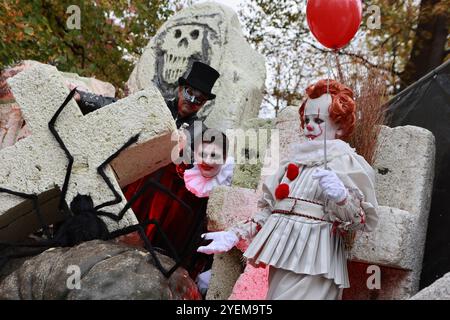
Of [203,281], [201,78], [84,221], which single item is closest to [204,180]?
[203,281]

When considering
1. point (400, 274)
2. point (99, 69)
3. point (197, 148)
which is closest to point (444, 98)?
point (400, 274)

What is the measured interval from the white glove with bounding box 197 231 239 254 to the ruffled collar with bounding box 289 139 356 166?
516 mm

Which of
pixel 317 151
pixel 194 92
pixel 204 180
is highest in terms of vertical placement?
pixel 194 92

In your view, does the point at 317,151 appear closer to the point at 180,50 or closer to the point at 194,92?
the point at 194,92

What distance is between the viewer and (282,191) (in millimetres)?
3035

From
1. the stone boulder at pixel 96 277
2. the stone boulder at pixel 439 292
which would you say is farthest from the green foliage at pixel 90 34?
the stone boulder at pixel 439 292

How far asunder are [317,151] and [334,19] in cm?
72

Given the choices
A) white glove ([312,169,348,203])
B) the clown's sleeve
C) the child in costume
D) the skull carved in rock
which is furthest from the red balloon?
the skull carved in rock

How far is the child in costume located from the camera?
282 centimetres

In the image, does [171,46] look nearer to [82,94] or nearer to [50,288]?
[82,94]

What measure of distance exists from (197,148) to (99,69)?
4961 millimetres

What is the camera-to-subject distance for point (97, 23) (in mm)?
7965

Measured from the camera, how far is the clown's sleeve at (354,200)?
2826 mm

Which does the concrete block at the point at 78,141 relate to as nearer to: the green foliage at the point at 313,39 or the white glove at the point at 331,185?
the white glove at the point at 331,185
